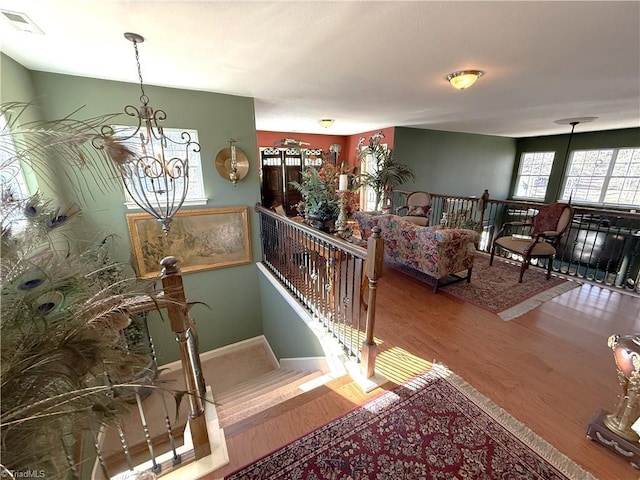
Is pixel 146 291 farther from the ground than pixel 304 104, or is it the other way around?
pixel 304 104

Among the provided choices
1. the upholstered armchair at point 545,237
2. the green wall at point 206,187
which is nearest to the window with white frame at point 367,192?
the upholstered armchair at point 545,237

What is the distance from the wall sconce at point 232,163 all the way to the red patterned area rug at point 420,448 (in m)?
2.98

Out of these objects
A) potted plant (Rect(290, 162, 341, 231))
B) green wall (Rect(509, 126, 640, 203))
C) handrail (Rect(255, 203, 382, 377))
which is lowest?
handrail (Rect(255, 203, 382, 377))

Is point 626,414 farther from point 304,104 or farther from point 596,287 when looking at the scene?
point 304,104

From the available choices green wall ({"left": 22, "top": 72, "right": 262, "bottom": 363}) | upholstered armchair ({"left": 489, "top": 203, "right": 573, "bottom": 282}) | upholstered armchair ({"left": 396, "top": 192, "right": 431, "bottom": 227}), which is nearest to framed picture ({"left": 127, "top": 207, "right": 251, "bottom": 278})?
green wall ({"left": 22, "top": 72, "right": 262, "bottom": 363})

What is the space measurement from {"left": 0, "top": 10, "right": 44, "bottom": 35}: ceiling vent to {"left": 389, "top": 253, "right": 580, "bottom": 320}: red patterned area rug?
4.04m

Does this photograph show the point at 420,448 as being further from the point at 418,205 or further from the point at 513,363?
the point at 418,205

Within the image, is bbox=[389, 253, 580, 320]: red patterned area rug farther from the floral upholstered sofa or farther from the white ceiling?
the white ceiling

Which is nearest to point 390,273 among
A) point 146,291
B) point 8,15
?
point 146,291

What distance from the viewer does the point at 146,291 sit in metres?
0.98

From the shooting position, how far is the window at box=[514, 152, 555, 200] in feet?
24.2

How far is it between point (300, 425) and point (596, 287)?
3.81 metres

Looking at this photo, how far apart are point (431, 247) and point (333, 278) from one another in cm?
133

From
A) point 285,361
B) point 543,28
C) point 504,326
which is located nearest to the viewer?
point 543,28
